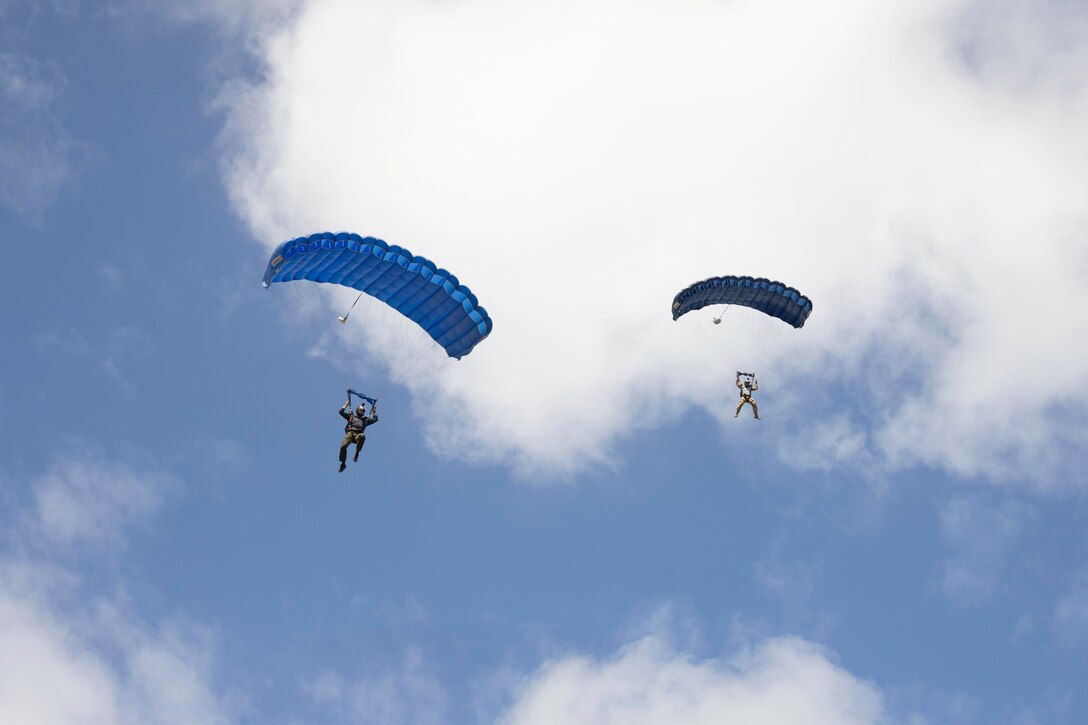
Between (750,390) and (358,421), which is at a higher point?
(750,390)

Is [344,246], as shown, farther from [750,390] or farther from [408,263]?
[750,390]

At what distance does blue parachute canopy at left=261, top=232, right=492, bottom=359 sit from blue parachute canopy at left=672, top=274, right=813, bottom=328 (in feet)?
24.8

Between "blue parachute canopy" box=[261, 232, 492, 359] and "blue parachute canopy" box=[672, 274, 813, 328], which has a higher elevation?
"blue parachute canopy" box=[672, 274, 813, 328]

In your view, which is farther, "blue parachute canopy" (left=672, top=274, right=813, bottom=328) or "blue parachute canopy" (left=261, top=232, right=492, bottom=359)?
"blue parachute canopy" (left=672, top=274, right=813, bottom=328)

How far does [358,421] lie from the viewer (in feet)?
113

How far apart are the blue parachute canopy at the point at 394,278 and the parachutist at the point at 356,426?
267cm

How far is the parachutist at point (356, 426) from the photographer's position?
113 feet

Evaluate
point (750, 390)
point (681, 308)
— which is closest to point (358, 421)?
point (681, 308)

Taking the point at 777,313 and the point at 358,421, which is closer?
the point at 358,421

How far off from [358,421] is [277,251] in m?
4.95

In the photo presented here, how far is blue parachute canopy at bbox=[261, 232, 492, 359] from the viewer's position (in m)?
32.8

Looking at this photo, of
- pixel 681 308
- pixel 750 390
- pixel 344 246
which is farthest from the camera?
pixel 750 390

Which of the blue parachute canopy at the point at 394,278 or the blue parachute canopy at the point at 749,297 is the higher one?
the blue parachute canopy at the point at 749,297

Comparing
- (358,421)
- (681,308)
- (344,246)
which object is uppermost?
(681,308)
